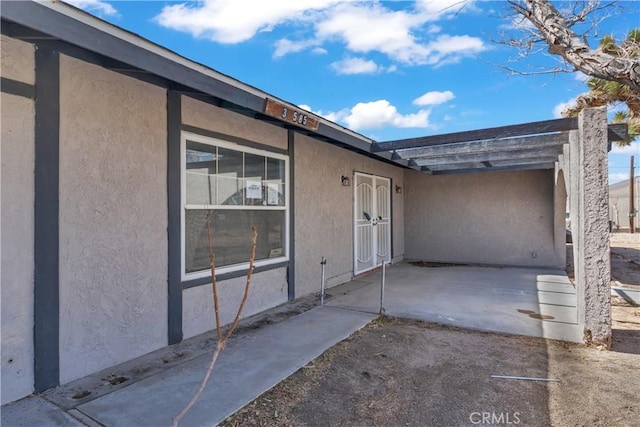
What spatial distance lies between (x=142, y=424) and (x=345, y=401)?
158 cm

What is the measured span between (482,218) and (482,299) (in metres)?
4.83

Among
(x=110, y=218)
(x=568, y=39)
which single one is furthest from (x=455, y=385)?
(x=568, y=39)

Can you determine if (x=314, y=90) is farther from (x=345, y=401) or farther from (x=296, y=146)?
(x=345, y=401)

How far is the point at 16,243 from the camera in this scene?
9.18 ft

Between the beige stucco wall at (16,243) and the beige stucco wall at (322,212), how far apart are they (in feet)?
12.8

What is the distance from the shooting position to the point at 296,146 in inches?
249

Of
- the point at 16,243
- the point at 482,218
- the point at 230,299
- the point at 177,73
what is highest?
the point at 177,73

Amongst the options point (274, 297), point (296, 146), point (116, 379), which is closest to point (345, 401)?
point (116, 379)

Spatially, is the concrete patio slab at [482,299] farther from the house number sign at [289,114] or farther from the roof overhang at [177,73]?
the house number sign at [289,114]

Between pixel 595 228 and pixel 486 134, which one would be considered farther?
pixel 486 134

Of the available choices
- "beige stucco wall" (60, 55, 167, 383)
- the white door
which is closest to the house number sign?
"beige stucco wall" (60, 55, 167, 383)

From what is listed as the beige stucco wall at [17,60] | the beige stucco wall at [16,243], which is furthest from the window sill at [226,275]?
the beige stucco wall at [17,60]

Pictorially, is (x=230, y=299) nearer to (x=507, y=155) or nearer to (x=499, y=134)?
(x=499, y=134)

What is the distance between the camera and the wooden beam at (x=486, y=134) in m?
4.70
